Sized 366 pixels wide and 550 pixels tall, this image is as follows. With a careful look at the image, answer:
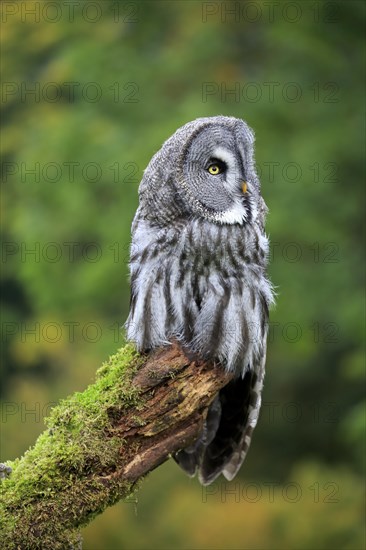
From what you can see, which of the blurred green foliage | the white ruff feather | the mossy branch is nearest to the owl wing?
the mossy branch

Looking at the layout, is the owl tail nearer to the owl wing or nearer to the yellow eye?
the owl wing

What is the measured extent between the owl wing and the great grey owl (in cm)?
32

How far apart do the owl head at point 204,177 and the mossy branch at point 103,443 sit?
716mm

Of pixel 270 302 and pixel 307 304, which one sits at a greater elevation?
pixel 307 304

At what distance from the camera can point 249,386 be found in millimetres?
4992

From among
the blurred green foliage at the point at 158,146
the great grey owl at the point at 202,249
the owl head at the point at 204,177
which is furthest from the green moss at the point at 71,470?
the blurred green foliage at the point at 158,146

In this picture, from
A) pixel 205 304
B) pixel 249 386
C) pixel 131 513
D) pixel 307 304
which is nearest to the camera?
pixel 205 304

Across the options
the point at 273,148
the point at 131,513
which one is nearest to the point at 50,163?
the point at 273,148

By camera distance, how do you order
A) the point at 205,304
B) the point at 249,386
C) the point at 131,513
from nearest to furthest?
1. the point at 205,304
2. the point at 249,386
3. the point at 131,513

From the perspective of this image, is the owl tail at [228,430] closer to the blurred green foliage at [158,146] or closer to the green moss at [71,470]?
the green moss at [71,470]

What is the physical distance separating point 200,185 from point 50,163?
3.87 metres

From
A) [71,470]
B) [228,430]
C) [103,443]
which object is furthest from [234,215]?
[71,470]

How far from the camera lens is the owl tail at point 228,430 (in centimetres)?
500

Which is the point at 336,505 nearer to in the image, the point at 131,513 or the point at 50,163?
the point at 131,513
